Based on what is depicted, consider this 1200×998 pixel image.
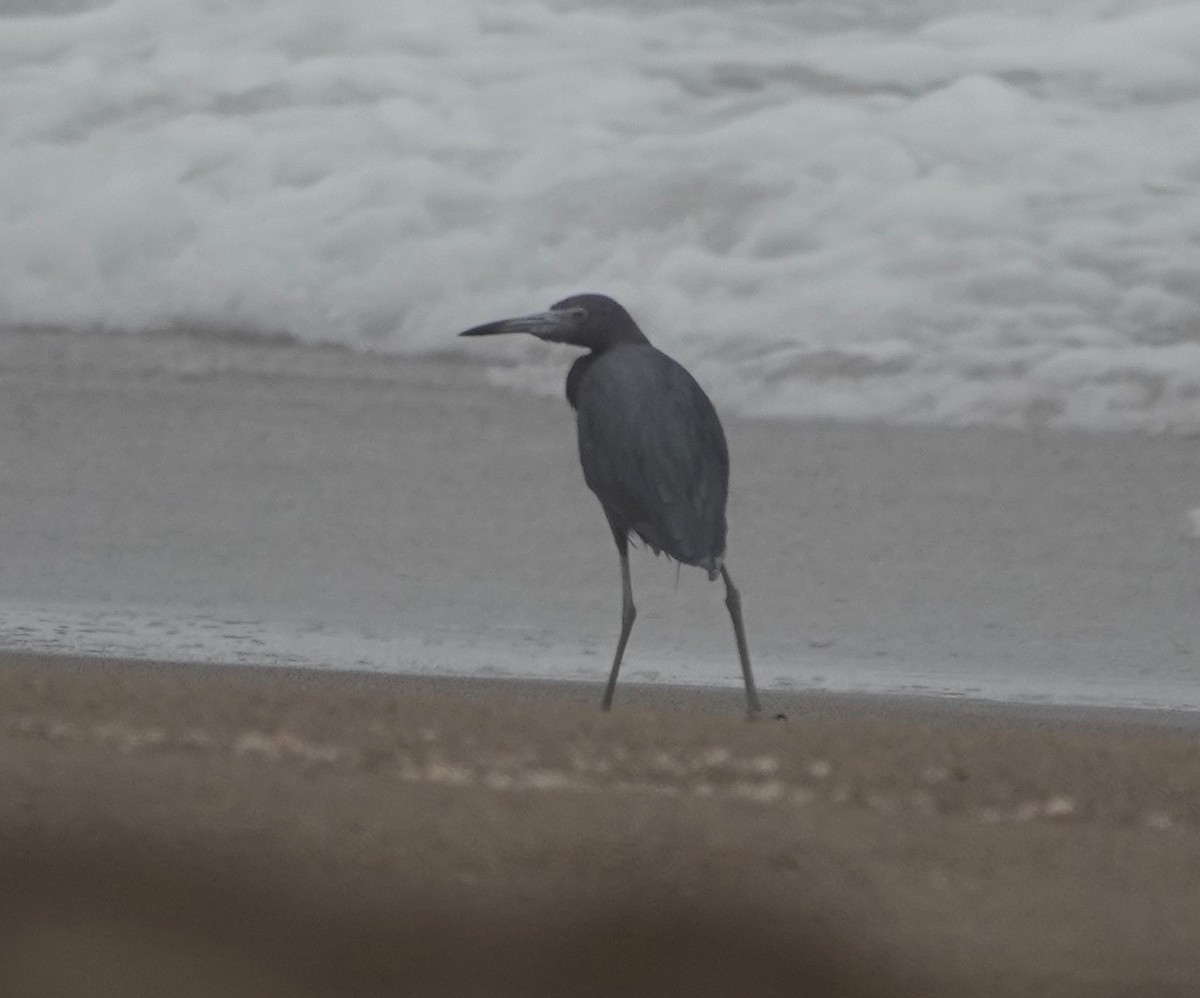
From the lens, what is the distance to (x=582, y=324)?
300 centimetres

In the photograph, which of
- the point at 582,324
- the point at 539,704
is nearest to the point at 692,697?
the point at 582,324

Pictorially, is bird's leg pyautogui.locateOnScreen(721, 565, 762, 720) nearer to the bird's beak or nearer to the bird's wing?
the bird's wing

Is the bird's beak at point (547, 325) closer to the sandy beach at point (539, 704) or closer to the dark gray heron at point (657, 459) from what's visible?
the dark gray heron at point (657, 459)

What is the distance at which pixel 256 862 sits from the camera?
138 cm

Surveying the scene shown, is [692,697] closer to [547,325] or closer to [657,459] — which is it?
[657,459]

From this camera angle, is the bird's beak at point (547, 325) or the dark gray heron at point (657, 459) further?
the bird's beak at point (547, 325)

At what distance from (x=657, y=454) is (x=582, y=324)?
1.10 ft

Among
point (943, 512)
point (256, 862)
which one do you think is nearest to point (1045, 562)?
point (943, 512)

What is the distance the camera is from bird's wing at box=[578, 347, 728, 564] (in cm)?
271

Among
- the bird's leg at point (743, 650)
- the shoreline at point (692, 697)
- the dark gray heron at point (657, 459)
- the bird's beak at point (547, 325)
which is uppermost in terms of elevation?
the bird's beak at point (547, 325)

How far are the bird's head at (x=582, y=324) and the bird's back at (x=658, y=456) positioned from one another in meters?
0.13

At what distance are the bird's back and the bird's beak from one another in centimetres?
15

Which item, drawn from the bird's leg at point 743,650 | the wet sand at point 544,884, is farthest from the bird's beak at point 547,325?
the wet sand at point 544,884

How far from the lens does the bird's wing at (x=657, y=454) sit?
8.87 ft
